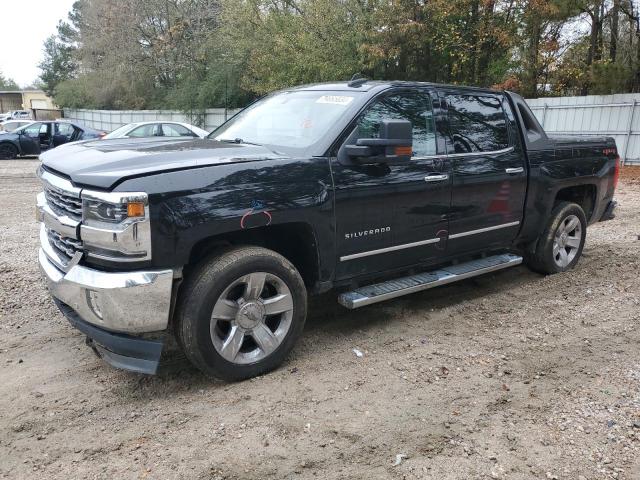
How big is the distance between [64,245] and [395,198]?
7.88 ft

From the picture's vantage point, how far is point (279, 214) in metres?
3.62

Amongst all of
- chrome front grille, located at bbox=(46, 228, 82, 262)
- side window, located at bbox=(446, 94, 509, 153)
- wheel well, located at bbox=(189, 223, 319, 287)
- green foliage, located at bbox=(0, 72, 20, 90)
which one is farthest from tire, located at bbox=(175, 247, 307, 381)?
green foliage, located at bbox=(0, 72, 20, 90)

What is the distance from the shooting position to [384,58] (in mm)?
19594

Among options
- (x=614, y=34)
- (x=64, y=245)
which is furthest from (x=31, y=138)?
(x=614, y=34)

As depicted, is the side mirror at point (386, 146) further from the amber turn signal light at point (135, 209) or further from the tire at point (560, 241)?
the tire at point (560, 241)

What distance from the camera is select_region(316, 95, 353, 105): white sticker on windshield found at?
426 centimetres

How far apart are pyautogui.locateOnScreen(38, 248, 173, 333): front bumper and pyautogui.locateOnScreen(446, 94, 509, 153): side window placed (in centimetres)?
284

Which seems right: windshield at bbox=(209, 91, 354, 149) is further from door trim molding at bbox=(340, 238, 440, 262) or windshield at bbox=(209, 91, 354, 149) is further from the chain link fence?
the chain link fence

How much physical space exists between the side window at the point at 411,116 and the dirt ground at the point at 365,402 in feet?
4.98

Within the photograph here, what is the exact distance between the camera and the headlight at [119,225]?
3084 millimetres

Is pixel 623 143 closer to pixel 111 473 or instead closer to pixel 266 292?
pixel 266 292

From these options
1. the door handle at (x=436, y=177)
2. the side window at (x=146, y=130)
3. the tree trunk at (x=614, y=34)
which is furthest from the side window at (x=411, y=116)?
the tree trunk at (x=614, y=34)

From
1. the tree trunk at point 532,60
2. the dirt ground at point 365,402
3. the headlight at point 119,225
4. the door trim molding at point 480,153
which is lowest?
the dirt ground at point 365,402

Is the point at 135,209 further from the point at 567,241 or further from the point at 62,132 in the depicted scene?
the point at 62,132
